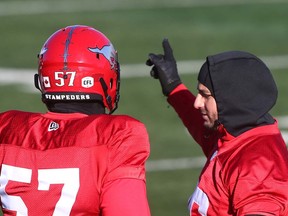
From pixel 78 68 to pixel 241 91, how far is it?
845mm

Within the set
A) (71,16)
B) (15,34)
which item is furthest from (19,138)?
(71,16)

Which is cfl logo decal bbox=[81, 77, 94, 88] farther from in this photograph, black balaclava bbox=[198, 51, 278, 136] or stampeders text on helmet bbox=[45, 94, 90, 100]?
black balaclava bbox=[198, 51, 278, 136]

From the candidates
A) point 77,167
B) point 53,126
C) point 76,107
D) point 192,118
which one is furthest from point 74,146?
point 192,118

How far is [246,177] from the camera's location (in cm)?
461

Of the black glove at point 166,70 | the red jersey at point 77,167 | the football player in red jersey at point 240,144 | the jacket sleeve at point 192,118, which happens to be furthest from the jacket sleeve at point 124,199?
the black glove at point 166,70

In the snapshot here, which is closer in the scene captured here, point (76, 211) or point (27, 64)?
point (76, 211)

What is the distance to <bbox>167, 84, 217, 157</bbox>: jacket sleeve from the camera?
220 inches

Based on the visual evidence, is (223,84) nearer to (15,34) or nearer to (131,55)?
(131,55)

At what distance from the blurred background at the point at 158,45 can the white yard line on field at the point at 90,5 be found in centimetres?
2

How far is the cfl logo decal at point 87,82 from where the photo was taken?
472cm

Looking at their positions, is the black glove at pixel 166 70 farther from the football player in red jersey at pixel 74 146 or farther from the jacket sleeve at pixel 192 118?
the football player in red jersey at pixel 74 146

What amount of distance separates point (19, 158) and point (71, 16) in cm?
1173

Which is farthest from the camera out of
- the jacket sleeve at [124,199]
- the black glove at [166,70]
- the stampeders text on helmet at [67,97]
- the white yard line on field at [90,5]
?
the white yard line on field at [90,5]

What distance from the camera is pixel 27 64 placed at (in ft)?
44.3
